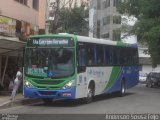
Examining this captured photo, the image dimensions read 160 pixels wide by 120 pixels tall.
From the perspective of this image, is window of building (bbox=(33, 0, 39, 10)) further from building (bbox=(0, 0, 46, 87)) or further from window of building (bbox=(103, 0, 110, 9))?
window of building (bbox=(103, 0, 110, 9))

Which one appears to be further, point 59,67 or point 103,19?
point 103,19

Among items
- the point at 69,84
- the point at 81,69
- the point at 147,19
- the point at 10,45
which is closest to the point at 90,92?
the point at 81,69

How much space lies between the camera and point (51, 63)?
21.8m

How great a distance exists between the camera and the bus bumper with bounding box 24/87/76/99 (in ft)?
70.9

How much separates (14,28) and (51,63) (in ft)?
22.7

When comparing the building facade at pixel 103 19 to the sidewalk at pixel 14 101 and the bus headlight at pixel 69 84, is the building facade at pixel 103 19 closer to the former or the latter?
the sidewalk at pixel 14 101

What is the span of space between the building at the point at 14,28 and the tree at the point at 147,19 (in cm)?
977

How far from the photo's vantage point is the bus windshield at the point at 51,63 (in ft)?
71.2

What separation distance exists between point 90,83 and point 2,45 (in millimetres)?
4853

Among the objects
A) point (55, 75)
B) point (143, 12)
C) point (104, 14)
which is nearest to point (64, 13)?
point (143, 12)

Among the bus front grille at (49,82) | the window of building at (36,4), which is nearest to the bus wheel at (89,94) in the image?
the bus front grille at (49,82)

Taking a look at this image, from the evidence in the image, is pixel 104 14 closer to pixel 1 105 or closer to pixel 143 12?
pixel 143 12

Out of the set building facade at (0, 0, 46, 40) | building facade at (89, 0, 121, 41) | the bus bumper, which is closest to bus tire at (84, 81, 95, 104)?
the bus bumper

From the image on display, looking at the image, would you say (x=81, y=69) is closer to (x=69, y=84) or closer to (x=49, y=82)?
(x=69, y=84)
